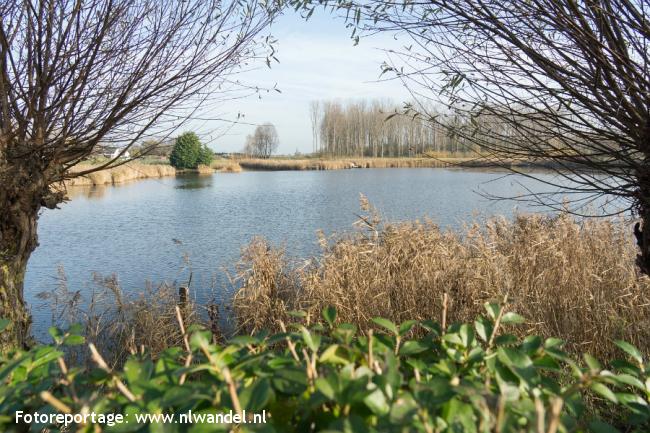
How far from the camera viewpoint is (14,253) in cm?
318

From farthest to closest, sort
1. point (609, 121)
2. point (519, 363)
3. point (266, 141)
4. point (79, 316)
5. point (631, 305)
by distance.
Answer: point (266, 141), point (79, 316), point (631, 305), point (609, 121), point (519, 363)

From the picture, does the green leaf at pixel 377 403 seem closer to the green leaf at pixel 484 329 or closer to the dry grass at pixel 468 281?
the green leaf at pixel 484 329

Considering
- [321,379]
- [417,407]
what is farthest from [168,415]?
[417,407]

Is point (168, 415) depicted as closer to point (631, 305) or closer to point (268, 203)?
point (631, 305)

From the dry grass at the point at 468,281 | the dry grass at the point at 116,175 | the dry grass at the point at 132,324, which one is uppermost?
the dry grass at the point at 116,175

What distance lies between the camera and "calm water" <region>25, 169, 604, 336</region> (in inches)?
327

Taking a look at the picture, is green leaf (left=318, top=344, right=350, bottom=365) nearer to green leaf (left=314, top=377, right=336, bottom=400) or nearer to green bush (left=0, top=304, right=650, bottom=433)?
green bush (left=0, top=304, right=650, bottom=433)

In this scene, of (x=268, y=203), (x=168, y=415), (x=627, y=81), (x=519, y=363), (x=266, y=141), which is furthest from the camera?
(x=266, y=141)

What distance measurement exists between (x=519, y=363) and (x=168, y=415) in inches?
29.8

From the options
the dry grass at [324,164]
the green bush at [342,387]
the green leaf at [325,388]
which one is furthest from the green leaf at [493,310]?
the dry grass at [324,164]

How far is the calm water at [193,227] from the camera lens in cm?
830

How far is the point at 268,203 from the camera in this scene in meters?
16.6

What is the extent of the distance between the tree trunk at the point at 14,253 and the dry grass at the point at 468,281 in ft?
7.14

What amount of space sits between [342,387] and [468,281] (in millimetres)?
3953
